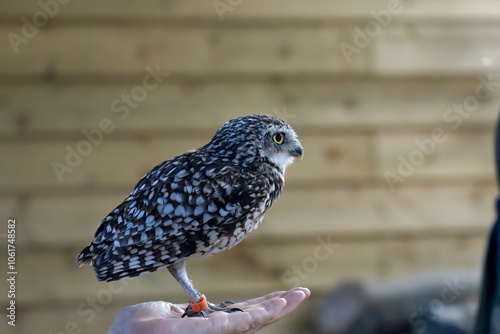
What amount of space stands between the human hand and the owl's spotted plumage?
0.22ft

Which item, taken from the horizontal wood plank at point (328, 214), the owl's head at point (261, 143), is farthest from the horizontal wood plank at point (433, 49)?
the owl's head at point (261, 143)

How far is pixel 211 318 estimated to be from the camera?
788 millimetres

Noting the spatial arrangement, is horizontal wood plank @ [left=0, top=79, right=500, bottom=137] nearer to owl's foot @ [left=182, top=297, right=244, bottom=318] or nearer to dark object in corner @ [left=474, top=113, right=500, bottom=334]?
dark object in corner @ [left=474, top=113, right=500, bottom=334]

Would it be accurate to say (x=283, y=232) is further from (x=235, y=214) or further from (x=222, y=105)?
(x=235, y=214)

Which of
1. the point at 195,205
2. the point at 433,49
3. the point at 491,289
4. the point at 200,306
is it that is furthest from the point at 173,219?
the point at 433,49

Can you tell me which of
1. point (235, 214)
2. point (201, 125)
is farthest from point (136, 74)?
point (235, 214)

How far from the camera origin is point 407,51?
1.76 metres

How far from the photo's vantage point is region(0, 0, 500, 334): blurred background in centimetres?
158

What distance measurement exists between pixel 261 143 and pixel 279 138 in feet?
0.10

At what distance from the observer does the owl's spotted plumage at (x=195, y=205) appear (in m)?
0.72

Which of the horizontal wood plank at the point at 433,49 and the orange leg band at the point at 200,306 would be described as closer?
the orange leg band at the point at 200,306

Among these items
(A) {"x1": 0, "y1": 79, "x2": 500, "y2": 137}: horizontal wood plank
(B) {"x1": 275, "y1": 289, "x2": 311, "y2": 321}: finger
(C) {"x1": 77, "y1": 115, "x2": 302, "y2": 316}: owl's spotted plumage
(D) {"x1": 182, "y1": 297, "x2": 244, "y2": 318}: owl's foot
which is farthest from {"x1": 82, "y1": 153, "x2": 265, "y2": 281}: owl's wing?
(A) {"x1": 0, "y1": 79, "x2": 500, "y2": 137}: horizontal wood plank

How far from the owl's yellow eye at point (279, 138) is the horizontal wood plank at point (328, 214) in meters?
0.91

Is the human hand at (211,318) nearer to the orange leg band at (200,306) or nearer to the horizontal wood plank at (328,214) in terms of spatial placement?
the orange leg band at (200,306)
